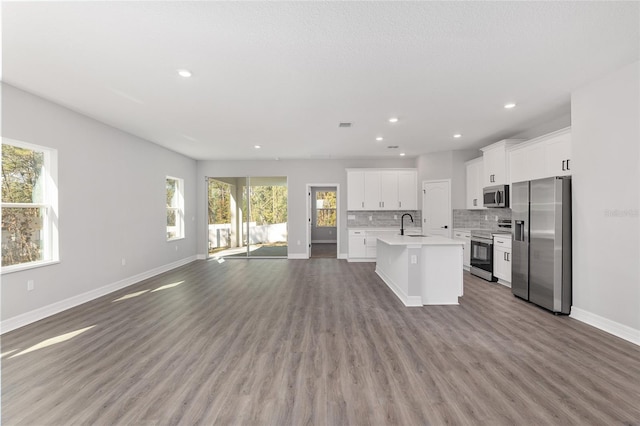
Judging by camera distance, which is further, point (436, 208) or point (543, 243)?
point (436, 208)

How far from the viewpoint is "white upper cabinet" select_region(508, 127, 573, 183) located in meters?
3.90

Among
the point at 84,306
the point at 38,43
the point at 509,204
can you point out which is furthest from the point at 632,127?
the point at 84,306

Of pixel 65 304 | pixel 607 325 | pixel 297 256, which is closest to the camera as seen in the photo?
pixel 607 325

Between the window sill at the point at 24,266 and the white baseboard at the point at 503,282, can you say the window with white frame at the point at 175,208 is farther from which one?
the white baseboard at the point at 503,282

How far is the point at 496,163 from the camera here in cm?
534

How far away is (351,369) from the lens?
2354 millimetres

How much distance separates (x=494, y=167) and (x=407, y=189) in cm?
233

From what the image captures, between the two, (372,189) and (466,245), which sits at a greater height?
(372,189)

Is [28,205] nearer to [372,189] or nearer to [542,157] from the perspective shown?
[372,189]

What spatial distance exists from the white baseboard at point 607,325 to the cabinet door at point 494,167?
2.54 m

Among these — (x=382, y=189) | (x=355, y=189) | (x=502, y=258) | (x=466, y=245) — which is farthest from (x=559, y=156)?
(x=355, y=189)

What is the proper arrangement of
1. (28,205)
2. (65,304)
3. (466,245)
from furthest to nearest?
(466,245) < (65,304) < (28,205)

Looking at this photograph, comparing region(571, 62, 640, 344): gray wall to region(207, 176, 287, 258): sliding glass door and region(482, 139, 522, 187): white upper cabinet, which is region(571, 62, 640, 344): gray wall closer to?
region(482, 139, 522, 187): white upper cabinet

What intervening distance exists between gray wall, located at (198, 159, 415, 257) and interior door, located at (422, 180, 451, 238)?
1.29 meters
